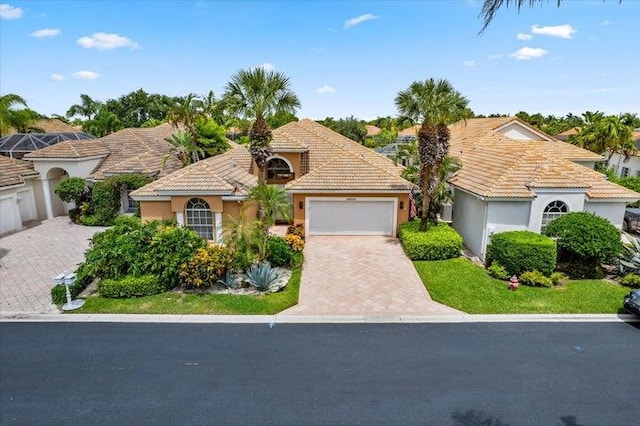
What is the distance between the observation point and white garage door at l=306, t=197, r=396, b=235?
22594 millimetres

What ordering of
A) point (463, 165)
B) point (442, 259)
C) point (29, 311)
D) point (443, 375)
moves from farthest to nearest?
point (463, 165) → point (442, 259) → point (29, 311) → point (443, 375)

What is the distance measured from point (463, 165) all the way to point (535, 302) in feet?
39.9

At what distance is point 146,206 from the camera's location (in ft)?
66.7

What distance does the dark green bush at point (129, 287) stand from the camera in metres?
15.3

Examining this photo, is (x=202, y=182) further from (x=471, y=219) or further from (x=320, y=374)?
(x=471, y=219)

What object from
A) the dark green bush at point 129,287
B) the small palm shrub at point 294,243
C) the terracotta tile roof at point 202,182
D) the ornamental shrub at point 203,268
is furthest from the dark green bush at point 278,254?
the dark green bush at point 129,287

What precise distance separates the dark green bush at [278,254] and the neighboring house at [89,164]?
1352cm


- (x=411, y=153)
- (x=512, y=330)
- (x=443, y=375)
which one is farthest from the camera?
(x=411, y=153)

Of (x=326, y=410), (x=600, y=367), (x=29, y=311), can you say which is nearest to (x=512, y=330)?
(x=600, y=367)

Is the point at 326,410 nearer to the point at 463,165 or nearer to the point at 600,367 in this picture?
the point at 600,367

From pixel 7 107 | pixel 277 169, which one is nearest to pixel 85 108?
pixel 7 107

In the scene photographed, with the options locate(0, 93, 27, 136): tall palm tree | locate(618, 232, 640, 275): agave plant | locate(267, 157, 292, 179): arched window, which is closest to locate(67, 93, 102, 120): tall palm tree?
locate(0, 93, 27, 136): tall palm tree

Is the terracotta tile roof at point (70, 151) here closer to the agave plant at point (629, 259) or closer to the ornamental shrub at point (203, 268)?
the ornamental shrub at point (203, 268)

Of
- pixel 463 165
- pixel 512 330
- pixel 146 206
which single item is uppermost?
pixel 463 165
